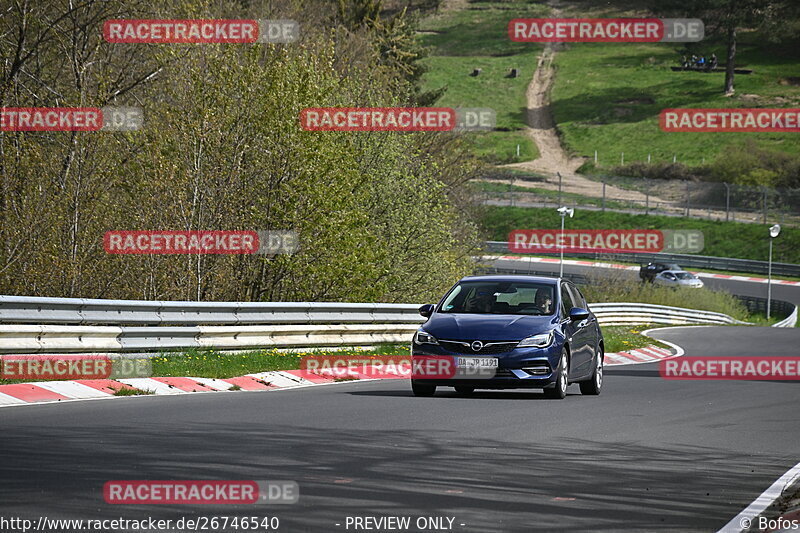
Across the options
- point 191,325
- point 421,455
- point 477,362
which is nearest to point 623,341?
point 191,325

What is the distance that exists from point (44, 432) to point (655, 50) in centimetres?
14448

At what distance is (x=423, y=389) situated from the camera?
16.1 metres

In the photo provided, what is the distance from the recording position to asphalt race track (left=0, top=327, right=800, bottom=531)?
7789 mm

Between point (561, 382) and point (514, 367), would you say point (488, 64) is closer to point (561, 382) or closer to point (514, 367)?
point (561, 382)

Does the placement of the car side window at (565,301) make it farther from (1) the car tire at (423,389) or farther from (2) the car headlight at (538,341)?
(1) the car tire at (423,389)

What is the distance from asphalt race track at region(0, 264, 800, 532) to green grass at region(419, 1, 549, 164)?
81.5 metres

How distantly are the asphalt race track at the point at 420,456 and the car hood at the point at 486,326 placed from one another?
2.72ft

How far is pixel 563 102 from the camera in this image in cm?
12838

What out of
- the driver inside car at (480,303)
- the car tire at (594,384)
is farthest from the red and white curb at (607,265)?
the driver inside car at (480,303)

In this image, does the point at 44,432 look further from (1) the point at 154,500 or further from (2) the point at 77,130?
(2) the point at 77,130

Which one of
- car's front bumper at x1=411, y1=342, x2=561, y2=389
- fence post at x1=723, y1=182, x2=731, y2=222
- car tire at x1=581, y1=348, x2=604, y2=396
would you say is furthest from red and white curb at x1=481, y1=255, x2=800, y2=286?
car's front bumper at x1=411, y1=342, x2=561, y2=389

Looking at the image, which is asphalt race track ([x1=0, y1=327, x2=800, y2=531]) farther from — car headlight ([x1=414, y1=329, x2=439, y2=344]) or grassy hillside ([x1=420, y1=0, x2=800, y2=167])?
grassy hillside ([x1=420, y1=0, x2=800, y2=167])

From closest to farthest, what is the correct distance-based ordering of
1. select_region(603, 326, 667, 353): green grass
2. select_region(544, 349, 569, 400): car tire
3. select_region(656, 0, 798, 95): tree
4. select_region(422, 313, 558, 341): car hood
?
A: select_region(422, 313, 558, 341): car hood, select_region(544, 349, 569, 400): car tire, select_region(603, 326, 667, 353): green grass, select_region(656, 0, 798, 95): tree

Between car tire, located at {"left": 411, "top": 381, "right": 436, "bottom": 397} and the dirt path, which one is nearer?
car tire, located at {"left": 411, "top": 381, "right": 436, "bottom": 397}
